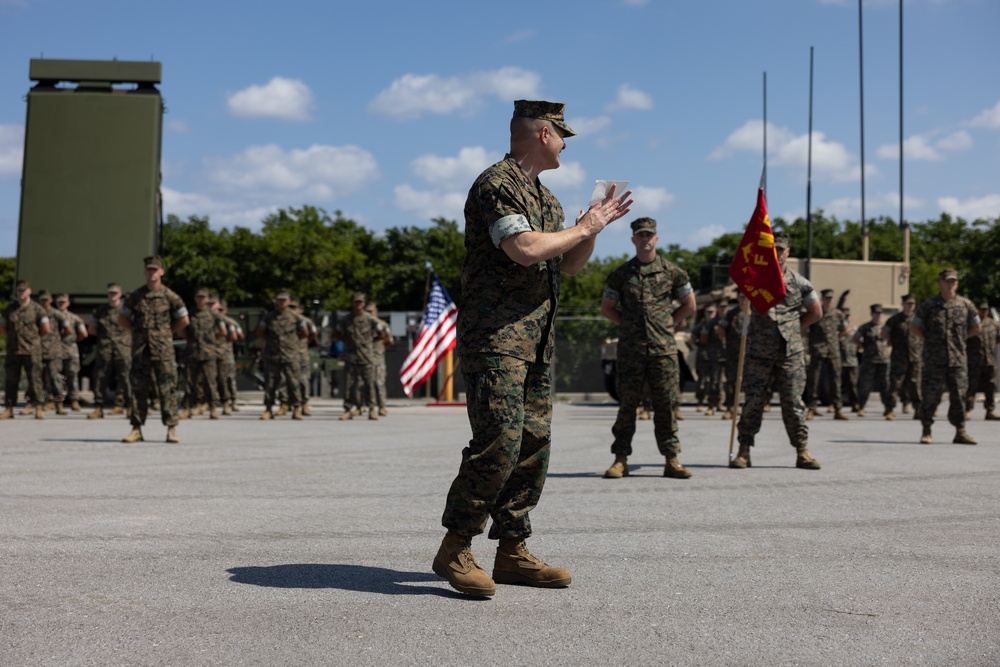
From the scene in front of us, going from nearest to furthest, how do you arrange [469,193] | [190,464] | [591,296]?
[469,193]
[190,464]
[591,296]

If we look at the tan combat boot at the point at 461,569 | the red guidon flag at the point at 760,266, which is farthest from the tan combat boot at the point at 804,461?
the tan combat boot at the point at 461,569

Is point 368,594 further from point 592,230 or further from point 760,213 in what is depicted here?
point 760,213

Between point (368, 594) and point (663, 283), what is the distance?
528 cm

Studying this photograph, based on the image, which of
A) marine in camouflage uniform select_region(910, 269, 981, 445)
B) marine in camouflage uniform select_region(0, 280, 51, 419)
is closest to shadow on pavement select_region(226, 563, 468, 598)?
marine in camouflage uniform select_region(910, 269, 981, 445)

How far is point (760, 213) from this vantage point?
10805 millimetres

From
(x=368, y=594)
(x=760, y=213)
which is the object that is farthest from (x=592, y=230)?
(x=760, y=213)

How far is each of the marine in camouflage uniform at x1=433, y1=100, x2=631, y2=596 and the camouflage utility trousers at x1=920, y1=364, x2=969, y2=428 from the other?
9.79 metres

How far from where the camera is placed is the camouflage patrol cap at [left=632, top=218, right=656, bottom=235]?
9492 mm

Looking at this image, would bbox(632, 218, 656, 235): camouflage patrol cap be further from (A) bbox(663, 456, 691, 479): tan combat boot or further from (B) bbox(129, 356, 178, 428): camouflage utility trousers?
(B) bbox(129, 356, 178, 428): camouflage utility trousers

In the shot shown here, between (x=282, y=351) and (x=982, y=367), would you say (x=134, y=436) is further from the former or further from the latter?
(x=982, y=367)

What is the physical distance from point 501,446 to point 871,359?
18.7m

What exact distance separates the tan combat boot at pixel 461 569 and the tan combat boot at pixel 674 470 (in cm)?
483

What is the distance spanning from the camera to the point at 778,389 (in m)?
10.7

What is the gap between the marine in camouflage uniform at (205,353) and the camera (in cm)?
1964
